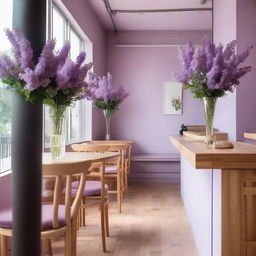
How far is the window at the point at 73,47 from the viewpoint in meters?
4.18

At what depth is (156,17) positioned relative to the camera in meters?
6.04

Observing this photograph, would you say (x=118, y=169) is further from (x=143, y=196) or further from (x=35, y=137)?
(x=35, y=137)

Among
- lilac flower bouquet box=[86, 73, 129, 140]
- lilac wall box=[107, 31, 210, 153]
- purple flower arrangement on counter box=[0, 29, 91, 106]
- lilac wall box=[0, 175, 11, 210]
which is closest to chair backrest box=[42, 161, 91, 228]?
purple flower arrangement on counter box=[0, 29, 91, 106]

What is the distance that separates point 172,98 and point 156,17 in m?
1.61

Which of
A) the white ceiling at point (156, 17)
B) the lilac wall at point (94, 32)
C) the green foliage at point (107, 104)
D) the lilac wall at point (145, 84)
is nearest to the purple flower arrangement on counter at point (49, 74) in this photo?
the lilac wall at point (94, 32)

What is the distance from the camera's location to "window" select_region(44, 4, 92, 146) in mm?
4180

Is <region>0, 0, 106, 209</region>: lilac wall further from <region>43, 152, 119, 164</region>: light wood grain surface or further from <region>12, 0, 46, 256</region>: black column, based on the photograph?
<region>12, 0, 46, 256</region>: black column

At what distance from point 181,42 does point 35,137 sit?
6.31m

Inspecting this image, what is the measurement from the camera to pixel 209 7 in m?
5.52

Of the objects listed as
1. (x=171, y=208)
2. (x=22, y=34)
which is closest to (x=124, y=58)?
(x=171, y=208)

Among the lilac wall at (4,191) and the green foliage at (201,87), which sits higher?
the green foliage at (201,87)

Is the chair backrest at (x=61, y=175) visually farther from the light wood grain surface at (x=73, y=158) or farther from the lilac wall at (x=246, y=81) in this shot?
the lilac wall at (x=246, y=81)

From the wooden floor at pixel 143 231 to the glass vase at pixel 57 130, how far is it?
100 cm

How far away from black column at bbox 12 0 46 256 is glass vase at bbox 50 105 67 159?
147 centimetres
